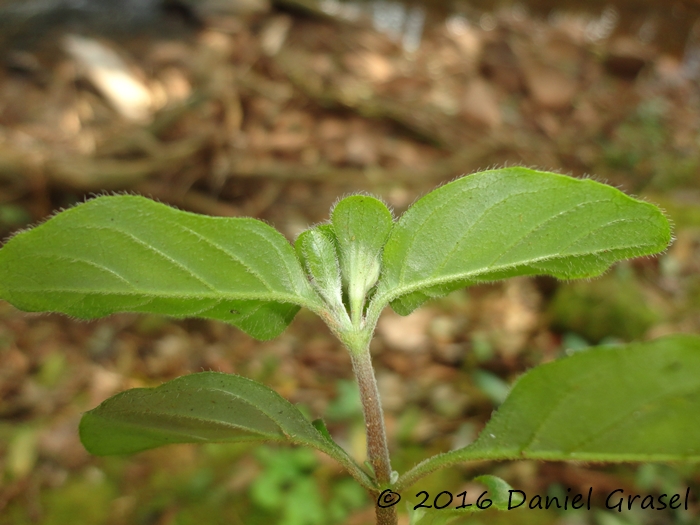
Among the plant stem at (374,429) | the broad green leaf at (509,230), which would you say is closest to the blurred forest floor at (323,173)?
the plant stem at (374,429)

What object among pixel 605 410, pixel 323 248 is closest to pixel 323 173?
pixel 323 248

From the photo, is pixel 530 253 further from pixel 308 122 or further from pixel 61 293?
pixel 308 122

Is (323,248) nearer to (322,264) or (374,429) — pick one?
(322,264)

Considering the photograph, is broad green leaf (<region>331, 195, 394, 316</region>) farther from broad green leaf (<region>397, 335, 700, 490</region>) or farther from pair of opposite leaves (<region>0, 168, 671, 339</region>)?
broad green leaf (<region>397, 335, 700, 490</region>)

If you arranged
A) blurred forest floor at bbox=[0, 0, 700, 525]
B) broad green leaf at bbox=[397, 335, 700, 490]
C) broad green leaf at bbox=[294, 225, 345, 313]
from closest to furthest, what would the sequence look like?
broad green leaf at bbox=[397, 335, 700, 490] → broad green leaf at bbox=[294, 225, 345, 313] → blurred forest floor at bbox=[0, 0, 700, 525]

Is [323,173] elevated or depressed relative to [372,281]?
depressed

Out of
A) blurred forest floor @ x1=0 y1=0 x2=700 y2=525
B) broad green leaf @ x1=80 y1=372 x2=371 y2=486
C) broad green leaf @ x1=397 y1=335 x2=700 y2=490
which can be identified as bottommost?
blurred forest floor @ x1=0 y1=0 x2=700 y2=525

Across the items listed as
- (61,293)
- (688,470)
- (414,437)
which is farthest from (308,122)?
(61,293)

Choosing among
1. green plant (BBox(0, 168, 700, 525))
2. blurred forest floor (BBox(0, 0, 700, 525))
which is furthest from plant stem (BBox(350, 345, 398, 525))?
blurred forest floor (BBox(0, 0, 700, 525))

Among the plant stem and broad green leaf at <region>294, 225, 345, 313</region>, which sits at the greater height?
broad green leaf at <region>294, 225, 345, 313</region>
